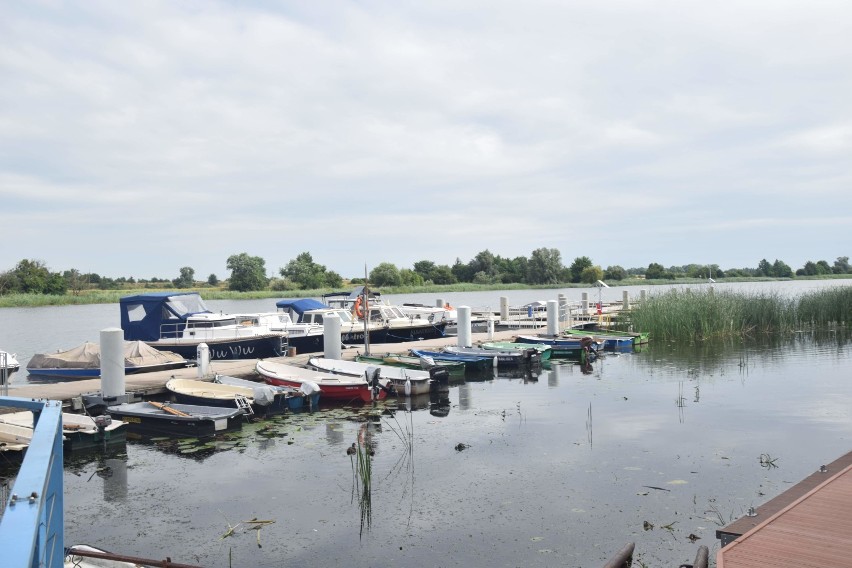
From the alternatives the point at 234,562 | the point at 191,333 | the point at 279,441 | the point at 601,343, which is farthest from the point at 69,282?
the point at 234,562

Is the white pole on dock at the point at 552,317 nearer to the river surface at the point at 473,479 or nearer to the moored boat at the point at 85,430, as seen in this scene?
the river surface at the point at 473,479

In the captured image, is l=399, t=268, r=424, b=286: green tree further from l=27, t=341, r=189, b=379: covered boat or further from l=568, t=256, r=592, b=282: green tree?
l=27, t=341, r=189, b=379: covered boat

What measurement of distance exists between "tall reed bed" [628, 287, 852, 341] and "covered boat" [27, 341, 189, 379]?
72.2ft

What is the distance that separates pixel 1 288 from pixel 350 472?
Result: 84.7m

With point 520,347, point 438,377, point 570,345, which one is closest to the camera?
point 438,377

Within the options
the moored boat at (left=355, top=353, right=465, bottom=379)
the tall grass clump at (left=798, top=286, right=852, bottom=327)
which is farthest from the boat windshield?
the tall grass clump at (left=798, top=286, right=852, bottom=327)

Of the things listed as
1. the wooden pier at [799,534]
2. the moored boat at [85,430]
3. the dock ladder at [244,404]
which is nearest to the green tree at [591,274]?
the dock ladder at [244,404]

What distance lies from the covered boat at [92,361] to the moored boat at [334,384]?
486 centimetres

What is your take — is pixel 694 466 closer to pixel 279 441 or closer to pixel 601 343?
pixel 279 441

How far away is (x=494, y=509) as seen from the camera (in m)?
10.0

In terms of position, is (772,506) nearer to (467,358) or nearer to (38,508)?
(38,508)

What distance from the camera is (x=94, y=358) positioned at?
941 inches

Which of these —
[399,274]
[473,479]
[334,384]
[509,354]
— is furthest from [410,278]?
[473,479]

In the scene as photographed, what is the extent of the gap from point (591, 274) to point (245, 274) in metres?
50.6
